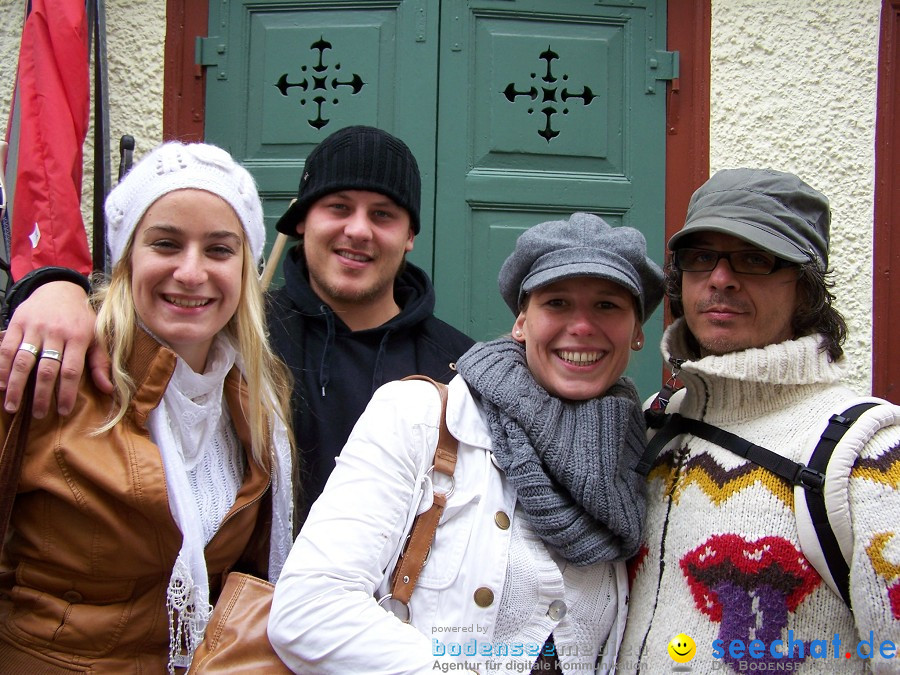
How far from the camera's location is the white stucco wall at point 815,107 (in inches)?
114

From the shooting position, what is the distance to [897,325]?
114 inches

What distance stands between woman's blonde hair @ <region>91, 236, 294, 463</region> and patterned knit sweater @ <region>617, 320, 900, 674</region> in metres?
0.94

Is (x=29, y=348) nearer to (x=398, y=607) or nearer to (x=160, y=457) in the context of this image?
(x=160, y=457)

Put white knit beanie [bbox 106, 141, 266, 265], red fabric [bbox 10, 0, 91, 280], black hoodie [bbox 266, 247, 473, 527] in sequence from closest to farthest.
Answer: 1. white knit beanie [bbox 106, 141, 266, 265]
2. black hoodie [bbox 266, 247, 473, 527]
3. red fabric [bbox 10, 0, 91, 280]

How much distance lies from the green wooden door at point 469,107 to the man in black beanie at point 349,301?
1.59ft

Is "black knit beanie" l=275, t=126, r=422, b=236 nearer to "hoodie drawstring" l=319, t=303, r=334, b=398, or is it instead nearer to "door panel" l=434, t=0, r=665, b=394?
"hoodie drawstring" l=319, t=303, r=334, b=398

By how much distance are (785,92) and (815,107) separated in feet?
0.41

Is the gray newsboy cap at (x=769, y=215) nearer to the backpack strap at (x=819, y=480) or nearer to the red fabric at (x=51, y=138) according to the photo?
the backpack strap at (x=819, y=480)

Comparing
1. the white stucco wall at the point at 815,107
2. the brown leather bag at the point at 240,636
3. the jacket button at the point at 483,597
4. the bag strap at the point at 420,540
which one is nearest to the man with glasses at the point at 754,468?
the jacket button at the point at 483,597

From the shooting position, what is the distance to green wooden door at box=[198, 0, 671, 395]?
2922 millimetres

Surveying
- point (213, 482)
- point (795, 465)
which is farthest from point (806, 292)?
point (213, 482)

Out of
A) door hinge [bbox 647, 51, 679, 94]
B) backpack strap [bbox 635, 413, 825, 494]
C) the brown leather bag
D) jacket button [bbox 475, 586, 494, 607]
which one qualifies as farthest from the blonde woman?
door hinge [bbox 647, 51, 679, 94]

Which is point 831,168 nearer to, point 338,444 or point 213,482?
point 338,444

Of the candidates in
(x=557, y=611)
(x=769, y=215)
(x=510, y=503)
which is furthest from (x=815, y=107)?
(x=557, y=611)
